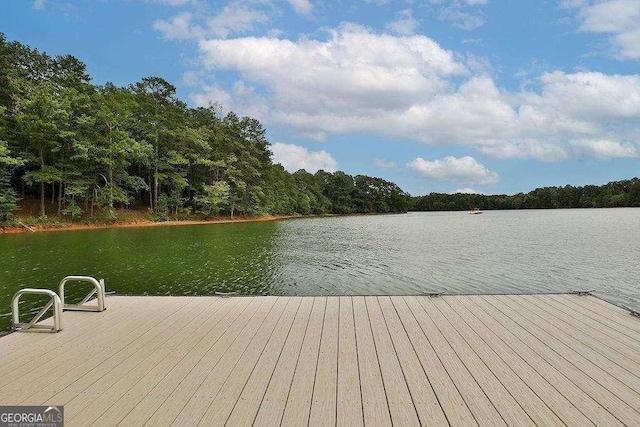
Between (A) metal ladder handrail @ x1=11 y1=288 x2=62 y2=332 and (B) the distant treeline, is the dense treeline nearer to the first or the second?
(A) metal ladder handrail @ x1=11 y1=288 x2=62 y2=332

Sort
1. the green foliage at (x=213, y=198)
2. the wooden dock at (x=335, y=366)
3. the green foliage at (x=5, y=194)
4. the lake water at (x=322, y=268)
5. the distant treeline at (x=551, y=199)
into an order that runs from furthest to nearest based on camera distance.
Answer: the distant treeline at (x=551, y=199)
the green foliage at (x=213, y=198)
the green foliage at (x=5, y=194)
the lake water at (x=322, y=268)
the wooden dock at (x=335, y=366)

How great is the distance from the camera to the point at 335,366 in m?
2.98

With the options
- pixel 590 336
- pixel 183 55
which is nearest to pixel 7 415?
pixel 590 336

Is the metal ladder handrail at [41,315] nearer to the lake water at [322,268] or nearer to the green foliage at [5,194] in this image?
the lake water at [322,268]

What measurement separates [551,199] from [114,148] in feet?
325

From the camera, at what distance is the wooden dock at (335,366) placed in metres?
2.29

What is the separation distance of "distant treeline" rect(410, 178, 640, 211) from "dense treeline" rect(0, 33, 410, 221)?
209 feet

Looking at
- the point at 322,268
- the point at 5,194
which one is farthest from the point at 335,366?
the point at 5,194

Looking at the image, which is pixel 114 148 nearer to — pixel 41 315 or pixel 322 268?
pixel 322 268

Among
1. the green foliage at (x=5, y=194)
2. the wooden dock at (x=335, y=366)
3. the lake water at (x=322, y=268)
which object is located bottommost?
the lake water at (x=322, y=268)

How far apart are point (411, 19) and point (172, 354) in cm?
2214

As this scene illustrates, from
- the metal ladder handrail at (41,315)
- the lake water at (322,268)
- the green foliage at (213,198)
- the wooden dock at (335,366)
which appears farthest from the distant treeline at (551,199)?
the metal ladder handrail at (41,315)

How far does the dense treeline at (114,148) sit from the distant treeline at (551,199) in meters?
63.6

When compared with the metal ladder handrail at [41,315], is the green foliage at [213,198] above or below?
above
